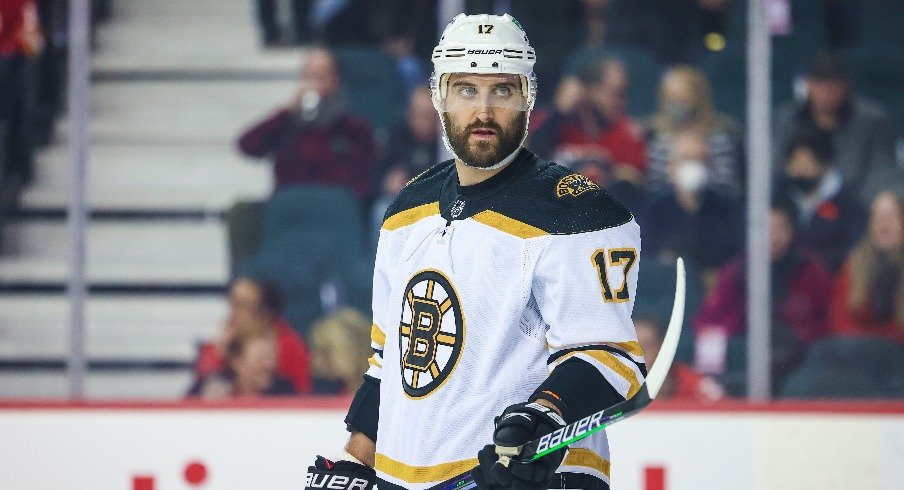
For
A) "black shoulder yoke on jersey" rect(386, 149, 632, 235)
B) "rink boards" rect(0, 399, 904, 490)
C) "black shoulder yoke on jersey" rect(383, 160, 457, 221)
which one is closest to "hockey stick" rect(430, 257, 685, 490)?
"black shoulder yoke on jersey" rect(386, 149, 632, 235)

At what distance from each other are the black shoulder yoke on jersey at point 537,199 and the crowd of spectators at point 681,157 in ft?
7.02

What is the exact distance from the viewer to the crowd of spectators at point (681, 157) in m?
4.12

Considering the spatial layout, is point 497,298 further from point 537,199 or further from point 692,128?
point 692,128

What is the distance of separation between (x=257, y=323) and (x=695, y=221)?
128cm

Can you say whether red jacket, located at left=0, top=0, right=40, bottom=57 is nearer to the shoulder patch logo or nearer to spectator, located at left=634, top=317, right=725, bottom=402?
spectator, located at left=634, top=317, right=725, bottom=402

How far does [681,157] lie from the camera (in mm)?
4367

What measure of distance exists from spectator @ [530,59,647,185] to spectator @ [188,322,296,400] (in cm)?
95

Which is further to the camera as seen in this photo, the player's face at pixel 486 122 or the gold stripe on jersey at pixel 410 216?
the gold stripe on jersey at pixel 410 216

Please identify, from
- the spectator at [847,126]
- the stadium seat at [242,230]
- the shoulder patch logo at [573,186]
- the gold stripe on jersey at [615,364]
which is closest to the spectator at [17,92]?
the stadium seat at [242,230]

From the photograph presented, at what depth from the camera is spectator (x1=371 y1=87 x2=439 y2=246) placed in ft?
14.2

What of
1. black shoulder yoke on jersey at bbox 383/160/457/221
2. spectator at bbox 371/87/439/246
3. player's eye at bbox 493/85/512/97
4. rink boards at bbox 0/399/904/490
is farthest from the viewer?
spectator at bbox 371/87/439/246

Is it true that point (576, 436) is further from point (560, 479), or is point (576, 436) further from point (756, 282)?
point (756, 282)

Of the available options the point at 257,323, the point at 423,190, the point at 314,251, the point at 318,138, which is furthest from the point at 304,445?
the point at 423,190

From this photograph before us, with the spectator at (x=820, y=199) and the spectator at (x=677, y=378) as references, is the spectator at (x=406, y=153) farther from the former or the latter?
the spectator at (x=820, y=199)
